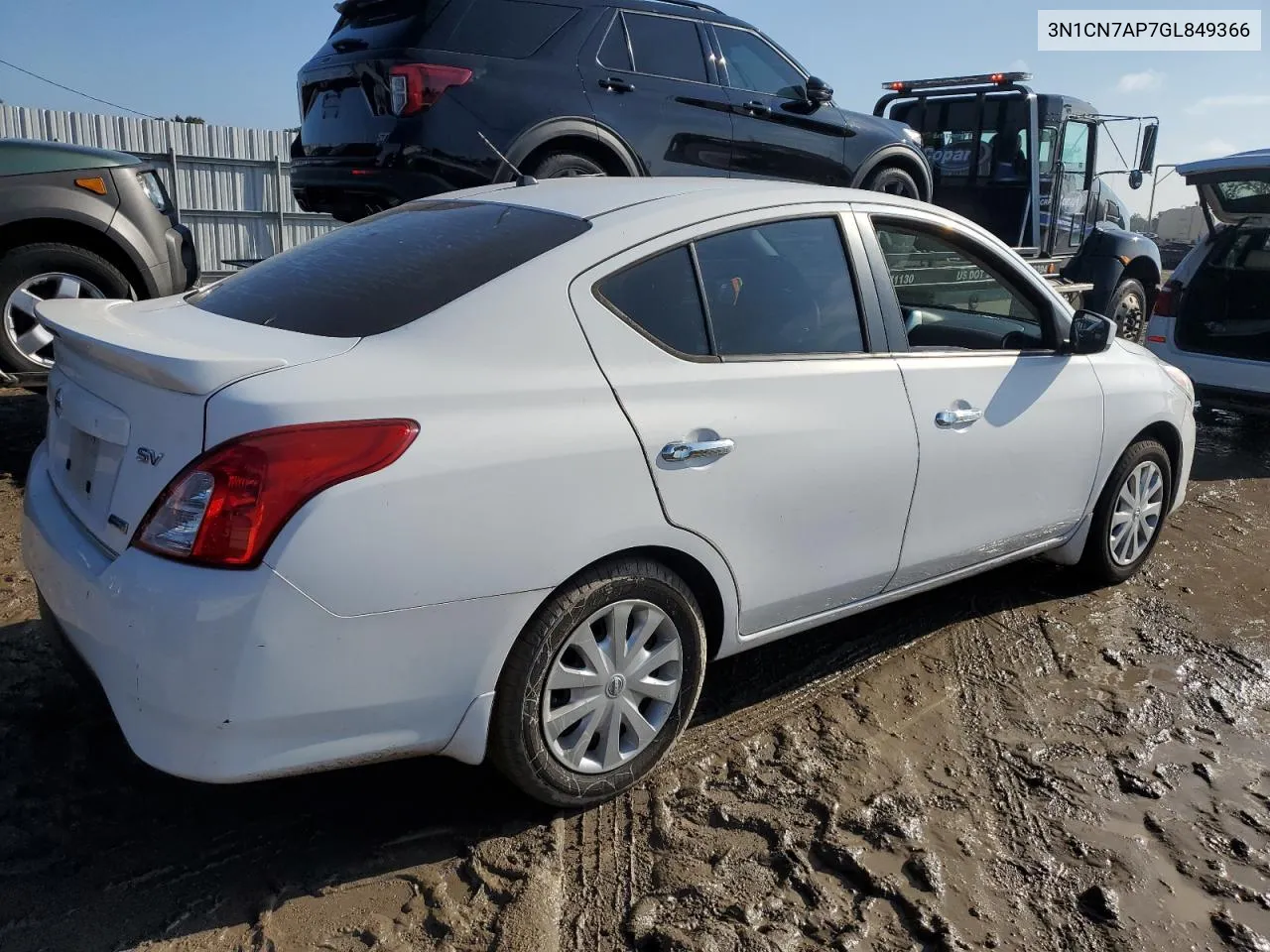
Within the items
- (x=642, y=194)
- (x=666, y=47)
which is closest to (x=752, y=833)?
(x=642, y=194)

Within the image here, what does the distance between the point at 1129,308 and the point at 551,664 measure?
33.5ft

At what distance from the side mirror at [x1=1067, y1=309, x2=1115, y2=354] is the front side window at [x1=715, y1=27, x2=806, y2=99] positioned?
170 inches

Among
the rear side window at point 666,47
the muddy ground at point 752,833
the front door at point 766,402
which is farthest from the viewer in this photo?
the rear side window at point 666,47

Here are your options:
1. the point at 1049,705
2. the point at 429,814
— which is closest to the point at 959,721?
the point at 1049,705

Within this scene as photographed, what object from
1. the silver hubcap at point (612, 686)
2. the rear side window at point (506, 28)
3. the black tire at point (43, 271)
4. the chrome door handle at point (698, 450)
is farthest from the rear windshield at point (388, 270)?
the rear side window at point (506, 28)

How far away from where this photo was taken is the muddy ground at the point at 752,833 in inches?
96.0

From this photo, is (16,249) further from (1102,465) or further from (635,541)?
(1102,465)

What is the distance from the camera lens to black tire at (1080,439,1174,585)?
14.5 ft

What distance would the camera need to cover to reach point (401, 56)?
623cm

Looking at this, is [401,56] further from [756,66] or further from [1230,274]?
[1230,274]

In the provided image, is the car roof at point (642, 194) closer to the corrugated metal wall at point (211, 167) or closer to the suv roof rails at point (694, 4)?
A: the suv roof rails at point (694, 4)

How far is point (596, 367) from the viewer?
8.85ft

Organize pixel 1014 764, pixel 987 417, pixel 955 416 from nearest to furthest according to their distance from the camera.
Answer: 1. pixel 1014 764
2. pixel 955 416
3. pixel 987 417

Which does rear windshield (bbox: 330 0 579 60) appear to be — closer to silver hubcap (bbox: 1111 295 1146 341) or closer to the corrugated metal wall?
silver hubcap (bbox: 1111 295 1146 341)
